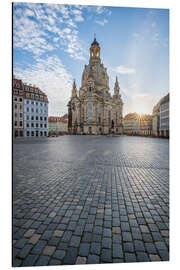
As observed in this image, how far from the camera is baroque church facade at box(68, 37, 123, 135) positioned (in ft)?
185

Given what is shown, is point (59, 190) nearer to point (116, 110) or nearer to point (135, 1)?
point (135, 1)

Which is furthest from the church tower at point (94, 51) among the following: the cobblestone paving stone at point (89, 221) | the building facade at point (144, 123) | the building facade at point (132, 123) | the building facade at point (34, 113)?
the cobblestone paving stone at point (89, 221)

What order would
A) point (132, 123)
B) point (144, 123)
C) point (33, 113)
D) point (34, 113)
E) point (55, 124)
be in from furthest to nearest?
point (132, 123)
point (144, 123)
point (55, 124)
point (34, 113)
point (33, 113)

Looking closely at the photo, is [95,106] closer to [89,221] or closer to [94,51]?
[94,51]

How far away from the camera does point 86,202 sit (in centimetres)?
294

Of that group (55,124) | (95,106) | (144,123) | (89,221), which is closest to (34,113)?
(95,106)

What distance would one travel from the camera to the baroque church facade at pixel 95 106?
56.3 m

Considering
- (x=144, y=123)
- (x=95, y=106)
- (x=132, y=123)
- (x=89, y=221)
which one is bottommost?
(x=89, y=221)

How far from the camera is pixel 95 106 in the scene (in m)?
56.8

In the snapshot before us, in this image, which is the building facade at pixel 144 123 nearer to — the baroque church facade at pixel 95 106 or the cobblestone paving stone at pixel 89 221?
the baroque church facade at pixel 95 106

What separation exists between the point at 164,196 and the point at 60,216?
2569 mm

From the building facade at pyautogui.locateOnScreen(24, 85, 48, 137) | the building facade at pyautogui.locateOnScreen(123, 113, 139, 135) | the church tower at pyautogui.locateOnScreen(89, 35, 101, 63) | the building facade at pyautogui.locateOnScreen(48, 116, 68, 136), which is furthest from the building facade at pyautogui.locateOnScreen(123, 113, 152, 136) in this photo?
the building facade at pyautogui.locateOnScreen(24, 85, 48, 137)

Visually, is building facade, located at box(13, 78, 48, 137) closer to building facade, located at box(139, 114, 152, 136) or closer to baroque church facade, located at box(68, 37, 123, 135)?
baroque church facade, located at box(68, 37, 123, 135)
